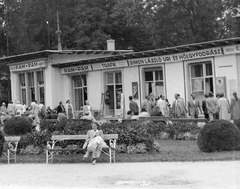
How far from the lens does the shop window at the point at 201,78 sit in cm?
2786

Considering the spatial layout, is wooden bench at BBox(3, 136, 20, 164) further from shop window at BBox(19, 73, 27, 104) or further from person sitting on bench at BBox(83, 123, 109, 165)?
shop window at BBox(19, 73, 27, 104)

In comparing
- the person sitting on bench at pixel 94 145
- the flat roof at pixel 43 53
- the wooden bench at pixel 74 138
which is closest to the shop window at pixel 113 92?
the flat roof at pixel 43 53

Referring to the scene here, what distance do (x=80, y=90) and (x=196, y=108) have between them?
510 inches

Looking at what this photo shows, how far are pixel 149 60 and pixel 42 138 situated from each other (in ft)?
45.0

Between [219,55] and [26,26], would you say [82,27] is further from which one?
[219,55]

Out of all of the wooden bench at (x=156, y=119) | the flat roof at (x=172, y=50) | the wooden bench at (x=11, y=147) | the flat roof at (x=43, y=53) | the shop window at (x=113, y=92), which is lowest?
the wooden bench at (x=11, y=147)

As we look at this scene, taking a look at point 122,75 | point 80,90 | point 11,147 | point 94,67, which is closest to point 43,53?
point 80,90

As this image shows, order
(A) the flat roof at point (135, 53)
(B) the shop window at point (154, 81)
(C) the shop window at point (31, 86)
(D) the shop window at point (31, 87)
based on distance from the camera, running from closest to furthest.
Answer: (A) the flat roof at point (135, 53)
(B) the shop window at point (154, 81)
(D) the shop window at point (31, 87)
(C) the shop window at point (31, 86)

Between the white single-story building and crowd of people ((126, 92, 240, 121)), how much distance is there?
182 cm

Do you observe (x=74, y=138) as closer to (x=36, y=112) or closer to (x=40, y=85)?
(x=36, y=112)

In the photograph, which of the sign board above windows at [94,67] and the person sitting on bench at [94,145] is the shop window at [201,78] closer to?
the sign board above windows at [94,67]

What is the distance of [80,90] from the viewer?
36344 mm

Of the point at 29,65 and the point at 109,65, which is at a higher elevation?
the point at 29,65

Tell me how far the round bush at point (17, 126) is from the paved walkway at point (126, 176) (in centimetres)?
1023
